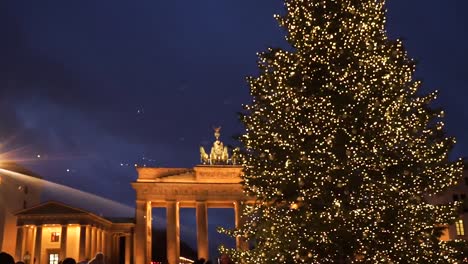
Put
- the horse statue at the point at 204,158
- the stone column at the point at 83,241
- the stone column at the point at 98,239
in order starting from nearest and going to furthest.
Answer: the stone column at the point at 83,241, the horse statue at the point at 204,158, the stone column at the point at 98,239

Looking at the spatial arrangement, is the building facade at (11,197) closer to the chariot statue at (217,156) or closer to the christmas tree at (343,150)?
the chariot statue at (217,156)

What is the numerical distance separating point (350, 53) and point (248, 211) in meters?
6.32

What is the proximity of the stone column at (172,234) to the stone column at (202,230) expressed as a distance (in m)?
2.28

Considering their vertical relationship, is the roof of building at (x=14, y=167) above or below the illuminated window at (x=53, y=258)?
above

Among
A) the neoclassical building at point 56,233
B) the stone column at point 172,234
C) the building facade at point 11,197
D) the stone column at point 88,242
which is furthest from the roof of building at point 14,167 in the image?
the stone column at point 172,234

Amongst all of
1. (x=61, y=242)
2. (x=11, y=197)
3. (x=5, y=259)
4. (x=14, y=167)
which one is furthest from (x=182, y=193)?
(x=5, y=259)

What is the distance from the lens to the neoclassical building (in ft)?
168

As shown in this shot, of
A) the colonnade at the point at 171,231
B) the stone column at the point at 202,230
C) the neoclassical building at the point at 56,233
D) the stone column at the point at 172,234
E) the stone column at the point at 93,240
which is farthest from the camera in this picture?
the stone column at the point at 93,240

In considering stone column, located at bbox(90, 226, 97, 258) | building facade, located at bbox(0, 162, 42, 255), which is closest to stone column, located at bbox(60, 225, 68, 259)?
stone column, located at bbox(90, 226, 97, 258)

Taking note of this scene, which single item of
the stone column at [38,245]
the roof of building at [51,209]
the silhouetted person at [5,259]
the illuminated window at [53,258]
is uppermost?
the roof of building at [51,209]

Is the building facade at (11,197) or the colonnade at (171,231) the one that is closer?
the colonnade at (171,231)

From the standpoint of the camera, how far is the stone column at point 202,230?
52.9 metres

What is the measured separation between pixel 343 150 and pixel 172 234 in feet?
133

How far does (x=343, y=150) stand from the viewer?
14812 mm
